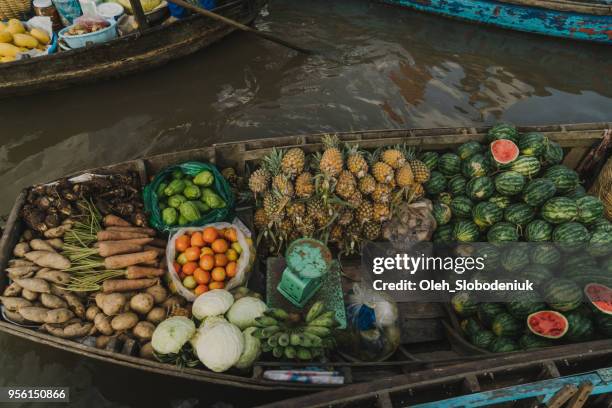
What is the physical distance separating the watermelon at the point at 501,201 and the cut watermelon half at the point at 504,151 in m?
0.41

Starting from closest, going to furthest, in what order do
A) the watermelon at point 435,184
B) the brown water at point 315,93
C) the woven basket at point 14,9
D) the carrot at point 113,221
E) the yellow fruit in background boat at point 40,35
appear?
the carrot at point 113,221
the watermelon at point 435,184
the brown water at point 315,93
the yellow fruit in background boat at point 40,35
the woven basket at point 14,9

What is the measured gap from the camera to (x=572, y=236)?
3531mm

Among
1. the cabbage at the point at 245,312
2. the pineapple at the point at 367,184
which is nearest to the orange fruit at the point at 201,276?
the cabbage at the point at 245,312

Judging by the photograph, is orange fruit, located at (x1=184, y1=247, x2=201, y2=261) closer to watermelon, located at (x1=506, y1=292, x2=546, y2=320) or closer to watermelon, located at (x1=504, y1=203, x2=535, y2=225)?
watermelon, located at (x1=506, y1=292, x2=546, y2=320)

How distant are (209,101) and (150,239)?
387 cm

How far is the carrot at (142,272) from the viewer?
3.69m

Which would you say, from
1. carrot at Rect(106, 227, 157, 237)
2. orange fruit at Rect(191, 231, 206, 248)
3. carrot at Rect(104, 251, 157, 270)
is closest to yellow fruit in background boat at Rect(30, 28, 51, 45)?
carrot at Rect(106, 227, 157, 237)

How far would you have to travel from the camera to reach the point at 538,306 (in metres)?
3.44

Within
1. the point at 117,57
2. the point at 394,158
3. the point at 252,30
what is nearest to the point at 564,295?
the point at 394,158

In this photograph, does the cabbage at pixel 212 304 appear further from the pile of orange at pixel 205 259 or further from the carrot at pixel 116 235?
the carrot at pixel 116 235

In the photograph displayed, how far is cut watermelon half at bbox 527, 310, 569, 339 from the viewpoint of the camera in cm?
330

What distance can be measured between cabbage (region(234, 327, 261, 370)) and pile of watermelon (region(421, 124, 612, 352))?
81.9 inches

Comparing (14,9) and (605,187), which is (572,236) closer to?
(605,187)

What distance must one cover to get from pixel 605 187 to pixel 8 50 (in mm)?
9026
